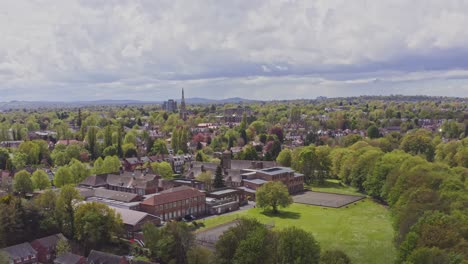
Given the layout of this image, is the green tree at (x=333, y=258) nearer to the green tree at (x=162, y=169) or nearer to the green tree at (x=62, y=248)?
the green tree at (x=62, y=248)

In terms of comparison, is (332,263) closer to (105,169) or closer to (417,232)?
(417,232)

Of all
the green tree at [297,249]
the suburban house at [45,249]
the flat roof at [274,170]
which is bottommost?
the suburban house at [45,249]

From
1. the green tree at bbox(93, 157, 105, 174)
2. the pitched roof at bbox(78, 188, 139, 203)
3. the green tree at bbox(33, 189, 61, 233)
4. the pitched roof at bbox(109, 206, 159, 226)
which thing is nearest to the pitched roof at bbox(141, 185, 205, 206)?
the pitched roof at bbox(78, 188, 139, 203)

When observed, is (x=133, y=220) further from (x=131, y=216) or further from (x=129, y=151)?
(x=129, y=151)

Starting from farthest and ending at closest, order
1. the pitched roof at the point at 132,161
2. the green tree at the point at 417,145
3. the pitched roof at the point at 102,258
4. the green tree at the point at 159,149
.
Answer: the green tree at the point at 159,149 → the green tree at the point at 417,145 → the pitched roof at the point at 132,161 → the pitched roof at the point at 102,258

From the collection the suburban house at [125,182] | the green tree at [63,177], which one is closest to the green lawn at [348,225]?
the suburban house at [125,182]

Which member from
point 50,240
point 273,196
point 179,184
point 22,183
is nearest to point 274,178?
point 273,196

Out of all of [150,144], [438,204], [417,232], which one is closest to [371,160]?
[438,204]
